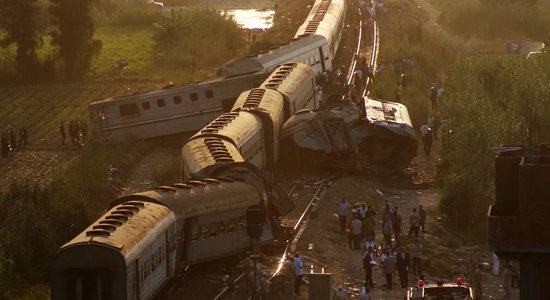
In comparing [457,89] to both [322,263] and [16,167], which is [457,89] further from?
[322,263]

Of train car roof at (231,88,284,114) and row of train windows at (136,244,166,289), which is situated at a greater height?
row of train windows at (136,244,166,289)

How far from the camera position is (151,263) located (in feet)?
111

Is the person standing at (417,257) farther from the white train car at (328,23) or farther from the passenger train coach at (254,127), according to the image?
the white train car at (328,23)

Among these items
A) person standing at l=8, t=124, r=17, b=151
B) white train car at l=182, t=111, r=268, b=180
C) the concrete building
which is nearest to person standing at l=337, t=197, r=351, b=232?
white train car at l=182, t=111, r=268, b=180

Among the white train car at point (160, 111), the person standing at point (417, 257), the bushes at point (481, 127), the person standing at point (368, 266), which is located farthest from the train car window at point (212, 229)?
the white train car at point (160, 111)

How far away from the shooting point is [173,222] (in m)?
35.9

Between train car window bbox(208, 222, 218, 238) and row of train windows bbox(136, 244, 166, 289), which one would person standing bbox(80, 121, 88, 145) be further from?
row of train windows bbox(136, 244, 166, 289)

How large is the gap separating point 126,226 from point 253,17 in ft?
269

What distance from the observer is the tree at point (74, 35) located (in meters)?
78.1

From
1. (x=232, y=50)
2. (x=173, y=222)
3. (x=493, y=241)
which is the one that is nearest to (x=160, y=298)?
(x=173, y=222)

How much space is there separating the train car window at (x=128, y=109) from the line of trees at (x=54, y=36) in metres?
18.8

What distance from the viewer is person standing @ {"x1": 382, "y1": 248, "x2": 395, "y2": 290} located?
1533 inches

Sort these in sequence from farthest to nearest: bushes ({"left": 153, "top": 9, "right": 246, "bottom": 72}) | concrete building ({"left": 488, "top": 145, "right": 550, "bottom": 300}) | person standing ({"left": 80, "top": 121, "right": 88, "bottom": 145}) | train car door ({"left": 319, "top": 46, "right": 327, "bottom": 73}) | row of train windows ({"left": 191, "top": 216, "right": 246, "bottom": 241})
Result: 1. bushes ({"left": 153, "top": 9, "right": 246, "bottom": 72})
2. train car door ({"left": 319, "top": 46, "right": 327, "bottom": 73})
3. person standing ({"left": 80, "top": 121, "right": 88, "bottom": 145})
4. row of train windows ({"left": 191, "top": 216, "right": 246, "bottom": 241})
5. concrete building ({"left": 488, "top": 145, "right": 550, "bottom": 300})

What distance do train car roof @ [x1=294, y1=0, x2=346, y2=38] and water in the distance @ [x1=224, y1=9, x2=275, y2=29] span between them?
12.4 meters
